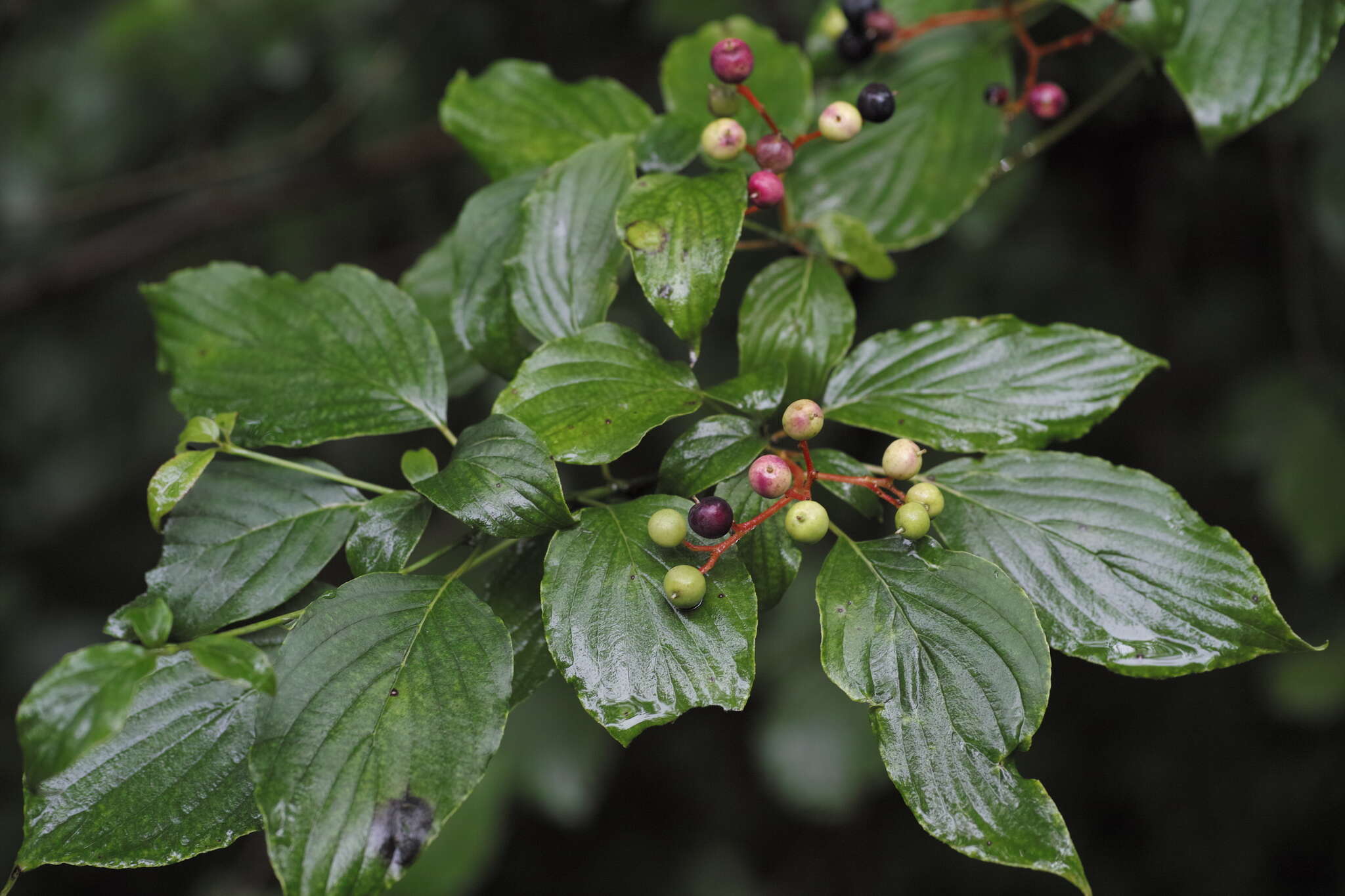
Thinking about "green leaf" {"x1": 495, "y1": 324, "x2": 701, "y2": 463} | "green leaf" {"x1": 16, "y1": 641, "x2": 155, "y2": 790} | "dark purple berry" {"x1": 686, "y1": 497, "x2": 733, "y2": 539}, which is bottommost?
"dark purple berry" {"x1": 686, "y1": 497, "x2": 733, "y2": 539}

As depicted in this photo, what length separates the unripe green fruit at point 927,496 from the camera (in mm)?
875

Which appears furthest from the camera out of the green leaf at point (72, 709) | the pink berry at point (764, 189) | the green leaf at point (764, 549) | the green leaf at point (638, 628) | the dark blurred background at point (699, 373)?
the dark blurred background at point (699, 373)

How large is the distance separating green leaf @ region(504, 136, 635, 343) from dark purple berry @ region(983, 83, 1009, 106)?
572 mm

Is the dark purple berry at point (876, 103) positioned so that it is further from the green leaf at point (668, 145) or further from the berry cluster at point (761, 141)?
the green leaf at point (668, 145)

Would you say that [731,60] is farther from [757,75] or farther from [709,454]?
[709,454]

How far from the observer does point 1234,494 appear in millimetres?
2471

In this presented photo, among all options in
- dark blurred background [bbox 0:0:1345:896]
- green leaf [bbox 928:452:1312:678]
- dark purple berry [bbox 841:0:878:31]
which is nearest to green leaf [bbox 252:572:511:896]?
green leaf [bbox 928:452:1312:678]

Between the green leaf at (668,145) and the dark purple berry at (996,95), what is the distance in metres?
0.47

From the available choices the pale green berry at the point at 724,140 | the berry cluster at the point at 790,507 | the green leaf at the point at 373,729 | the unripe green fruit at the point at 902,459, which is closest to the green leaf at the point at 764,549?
the berry cluster at the point at 790,507

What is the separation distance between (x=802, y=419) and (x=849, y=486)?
108mm

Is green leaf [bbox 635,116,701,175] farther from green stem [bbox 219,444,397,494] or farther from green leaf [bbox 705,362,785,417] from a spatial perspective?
green stem [bbox 219,444,397,494]

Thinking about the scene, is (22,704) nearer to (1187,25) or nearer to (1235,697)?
(1187,25)

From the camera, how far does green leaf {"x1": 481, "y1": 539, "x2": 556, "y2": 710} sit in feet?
2.97

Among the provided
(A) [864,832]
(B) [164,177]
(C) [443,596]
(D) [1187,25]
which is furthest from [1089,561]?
(B) [164,177]
